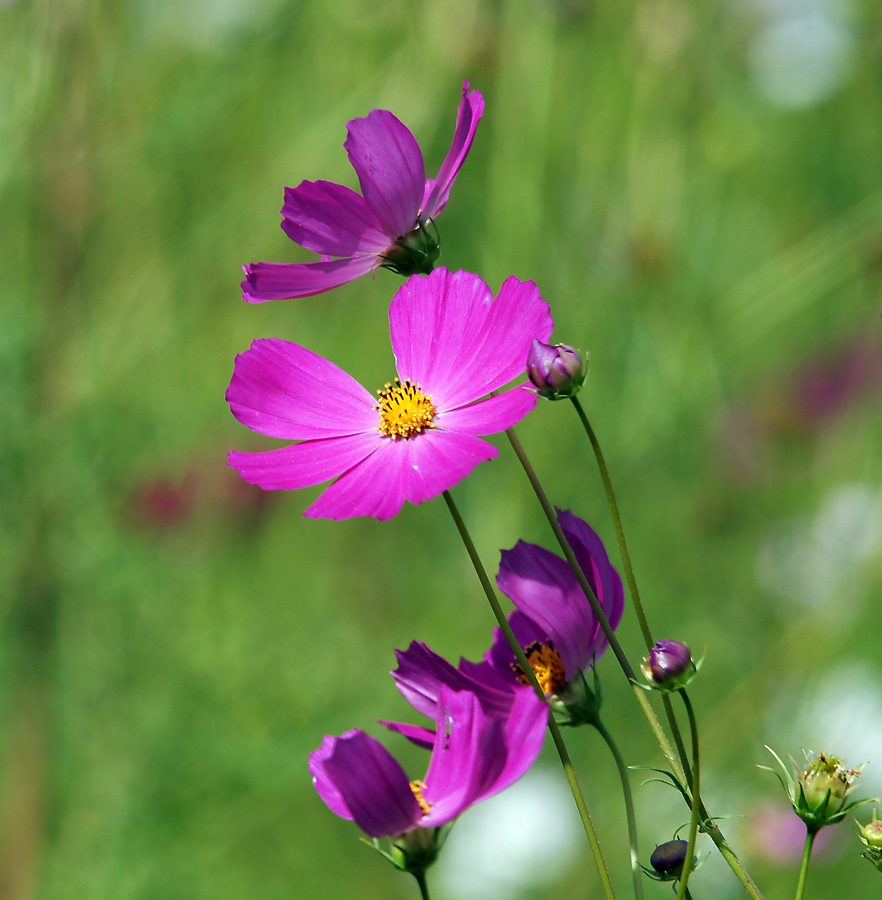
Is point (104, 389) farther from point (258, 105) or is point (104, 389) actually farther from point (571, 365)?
point (571, 365)

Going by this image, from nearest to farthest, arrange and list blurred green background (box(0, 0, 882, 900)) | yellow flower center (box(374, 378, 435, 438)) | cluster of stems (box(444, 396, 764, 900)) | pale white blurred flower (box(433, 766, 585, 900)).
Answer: cluster of stems (box(444, 396, 764, 900)), yellow flower center (box(374, 378, 435, 438)), blurred green background (box(0, 0, 882, 900)), pale white blurred flower (box(433, 766, 585, 900))

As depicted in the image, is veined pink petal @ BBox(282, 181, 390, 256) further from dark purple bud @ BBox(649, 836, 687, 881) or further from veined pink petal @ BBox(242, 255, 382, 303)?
dark purple bud @ BBox(649, 836, 687, 881)

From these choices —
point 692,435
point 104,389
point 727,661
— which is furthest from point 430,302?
point 727,661

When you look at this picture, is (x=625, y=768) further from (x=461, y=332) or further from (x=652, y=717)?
(x=461, y=332)

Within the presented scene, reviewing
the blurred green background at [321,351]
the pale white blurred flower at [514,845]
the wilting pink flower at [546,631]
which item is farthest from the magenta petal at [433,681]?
the pale white blurred flower at [514,845]

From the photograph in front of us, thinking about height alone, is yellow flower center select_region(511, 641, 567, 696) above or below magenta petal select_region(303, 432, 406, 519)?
below

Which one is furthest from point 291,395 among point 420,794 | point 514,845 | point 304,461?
point 514,845

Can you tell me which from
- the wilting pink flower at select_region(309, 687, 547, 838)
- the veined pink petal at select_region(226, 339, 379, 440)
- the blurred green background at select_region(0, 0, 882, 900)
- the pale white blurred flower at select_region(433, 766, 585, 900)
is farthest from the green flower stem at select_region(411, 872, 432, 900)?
the pale white blurred flower at select_region(433, 766, 585, 900)

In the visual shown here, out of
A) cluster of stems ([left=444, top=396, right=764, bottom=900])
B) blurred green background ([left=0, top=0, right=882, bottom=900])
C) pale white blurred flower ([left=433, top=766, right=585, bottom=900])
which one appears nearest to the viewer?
cluster of stems ([left=444, top=396, right=764, bottom=900])
